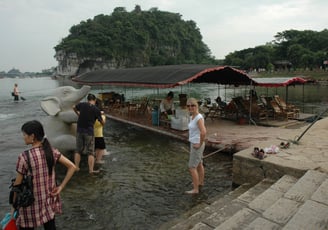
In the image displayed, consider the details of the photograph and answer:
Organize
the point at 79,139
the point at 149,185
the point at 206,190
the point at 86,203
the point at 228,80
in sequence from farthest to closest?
1. the point at 228,80
2. the point at 79,139
3. the point at 149,185
4. the point at 206,190
5. the point at 86,203

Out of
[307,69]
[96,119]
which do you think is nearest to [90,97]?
[96,119]

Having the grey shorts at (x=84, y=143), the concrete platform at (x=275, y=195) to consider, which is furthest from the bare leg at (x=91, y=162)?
the concrete platform at (x=275, y=195)

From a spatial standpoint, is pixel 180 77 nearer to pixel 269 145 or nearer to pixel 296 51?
pixel 269 145

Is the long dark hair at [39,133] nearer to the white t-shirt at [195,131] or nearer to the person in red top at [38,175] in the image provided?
the person in red top at [38,175]

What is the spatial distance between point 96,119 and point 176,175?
2.37 meters

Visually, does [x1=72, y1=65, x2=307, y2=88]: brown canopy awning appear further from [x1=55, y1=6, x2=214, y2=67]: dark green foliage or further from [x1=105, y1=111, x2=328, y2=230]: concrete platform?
[x1=55, y1=6, x2=214, y2=67]: dark green foliage

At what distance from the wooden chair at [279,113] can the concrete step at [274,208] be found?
8078 mm

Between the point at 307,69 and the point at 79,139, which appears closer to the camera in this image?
the point at 79,139

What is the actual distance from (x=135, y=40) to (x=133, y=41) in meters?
1.43

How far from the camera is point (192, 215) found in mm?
4762

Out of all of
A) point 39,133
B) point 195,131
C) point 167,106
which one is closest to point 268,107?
point 167,106

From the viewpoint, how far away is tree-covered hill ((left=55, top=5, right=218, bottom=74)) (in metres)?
123

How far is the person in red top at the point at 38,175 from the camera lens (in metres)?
3.11

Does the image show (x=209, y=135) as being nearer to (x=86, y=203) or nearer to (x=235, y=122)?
(x=235, y=122)
